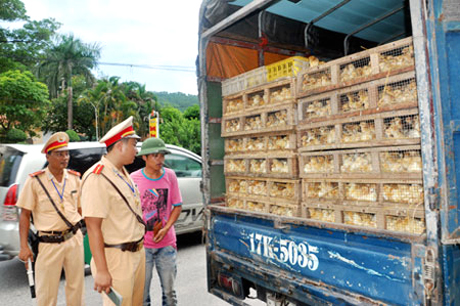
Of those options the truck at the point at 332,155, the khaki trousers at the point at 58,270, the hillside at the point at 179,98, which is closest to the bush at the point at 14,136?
the khaki trousers at the point at 58,270

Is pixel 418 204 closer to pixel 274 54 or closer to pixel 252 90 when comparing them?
pixel 252 90

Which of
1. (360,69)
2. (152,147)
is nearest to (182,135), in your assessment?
(152,147)

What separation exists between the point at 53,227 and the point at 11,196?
161 centimetres

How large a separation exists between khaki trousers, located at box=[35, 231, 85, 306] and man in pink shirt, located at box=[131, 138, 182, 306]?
2.54 feet

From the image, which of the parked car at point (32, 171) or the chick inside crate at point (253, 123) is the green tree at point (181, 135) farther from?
the chick inside crate at point (253, 123)

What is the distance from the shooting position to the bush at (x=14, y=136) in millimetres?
23109

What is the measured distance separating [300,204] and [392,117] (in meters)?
1.11

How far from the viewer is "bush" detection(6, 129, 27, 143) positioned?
2311 cm

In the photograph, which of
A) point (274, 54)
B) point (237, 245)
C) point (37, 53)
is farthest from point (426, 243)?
point (37, 53)

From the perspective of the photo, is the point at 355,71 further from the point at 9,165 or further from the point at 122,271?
the point at 9,165

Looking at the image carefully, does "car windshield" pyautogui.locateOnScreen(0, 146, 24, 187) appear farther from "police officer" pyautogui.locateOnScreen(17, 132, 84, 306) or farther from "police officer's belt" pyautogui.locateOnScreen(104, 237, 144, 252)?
"police officer's belt" pyautogui.locateOnScreen(104, 237, 144, 252)

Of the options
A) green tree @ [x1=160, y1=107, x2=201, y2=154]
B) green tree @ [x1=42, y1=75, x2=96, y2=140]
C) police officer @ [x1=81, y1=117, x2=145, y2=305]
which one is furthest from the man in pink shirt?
green tree @ [x1=42, y1=75, x2=96, y2=140]

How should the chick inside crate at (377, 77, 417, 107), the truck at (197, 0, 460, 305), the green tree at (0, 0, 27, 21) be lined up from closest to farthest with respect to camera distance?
the truck at (197, 0, 460, 305), the chick inside crate at (377, 77, 417, 107), the green tree at (0, 0, 27, 21)

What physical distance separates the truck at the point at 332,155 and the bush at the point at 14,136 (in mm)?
23460
